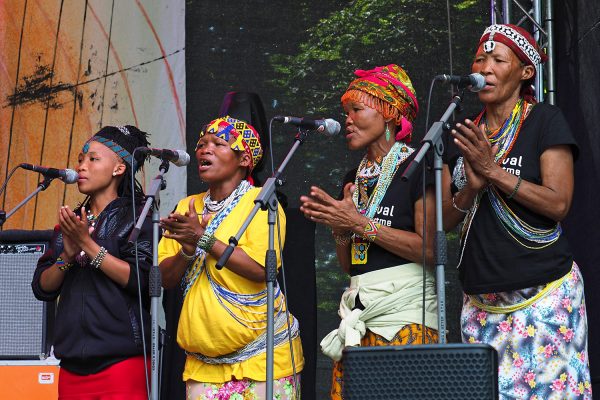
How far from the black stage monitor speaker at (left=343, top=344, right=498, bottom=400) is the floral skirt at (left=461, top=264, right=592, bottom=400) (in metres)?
0.70

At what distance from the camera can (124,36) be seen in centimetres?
574

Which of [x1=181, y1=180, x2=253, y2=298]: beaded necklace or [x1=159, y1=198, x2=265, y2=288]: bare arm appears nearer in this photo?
[x1=159, y1=198, x2=265, y2=288]: bare arm

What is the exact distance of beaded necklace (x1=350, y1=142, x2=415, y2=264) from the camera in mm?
3922

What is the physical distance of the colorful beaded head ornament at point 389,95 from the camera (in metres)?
4.14

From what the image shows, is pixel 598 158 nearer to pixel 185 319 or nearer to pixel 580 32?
pixel 580 32

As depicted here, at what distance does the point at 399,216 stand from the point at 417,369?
1.20m

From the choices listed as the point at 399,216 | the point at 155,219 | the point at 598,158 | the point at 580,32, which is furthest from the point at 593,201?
the point at 155,219

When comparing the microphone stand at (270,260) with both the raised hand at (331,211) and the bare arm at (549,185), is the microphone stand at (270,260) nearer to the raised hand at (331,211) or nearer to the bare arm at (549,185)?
the raised hand at (331,211)

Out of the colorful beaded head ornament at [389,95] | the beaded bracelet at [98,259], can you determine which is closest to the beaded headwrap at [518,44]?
the colorful beaded head ornament at [389,95]

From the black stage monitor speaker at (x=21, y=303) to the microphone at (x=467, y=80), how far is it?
242cm

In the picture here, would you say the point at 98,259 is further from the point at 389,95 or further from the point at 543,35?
the point at 543,35

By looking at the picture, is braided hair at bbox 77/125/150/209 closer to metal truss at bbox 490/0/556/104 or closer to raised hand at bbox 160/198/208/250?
raised hand at bbox 160/198/208/250

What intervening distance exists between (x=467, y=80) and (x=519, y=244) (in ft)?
2.01

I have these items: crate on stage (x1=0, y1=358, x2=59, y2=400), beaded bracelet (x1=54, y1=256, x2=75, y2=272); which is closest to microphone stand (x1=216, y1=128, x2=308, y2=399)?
beaded bracelet (x1=54, y1=256, x2=75, y2=272)
